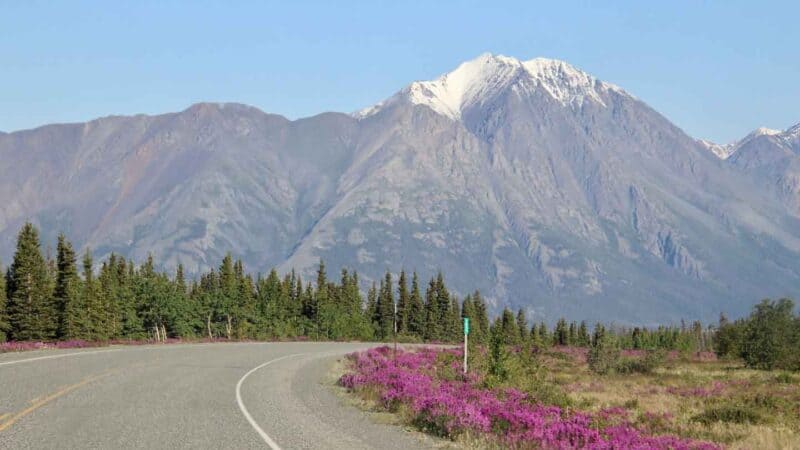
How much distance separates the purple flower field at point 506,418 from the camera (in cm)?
1736

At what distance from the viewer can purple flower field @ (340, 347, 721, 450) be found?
17.4 m

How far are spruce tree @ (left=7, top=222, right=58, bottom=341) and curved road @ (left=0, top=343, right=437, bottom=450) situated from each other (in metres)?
28.5

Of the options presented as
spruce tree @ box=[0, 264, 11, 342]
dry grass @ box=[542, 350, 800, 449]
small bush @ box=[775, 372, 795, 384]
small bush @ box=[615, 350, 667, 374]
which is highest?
spruce tree @ box=[0, 264, 11, 342]

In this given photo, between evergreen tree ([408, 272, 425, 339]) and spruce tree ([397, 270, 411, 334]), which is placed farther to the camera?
evergreen tree ([408, 272, 425, 339])

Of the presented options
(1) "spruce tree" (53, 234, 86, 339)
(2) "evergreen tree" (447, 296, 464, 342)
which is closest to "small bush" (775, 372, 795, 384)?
(1) "spruce tree" (53, 234, 86, 339)

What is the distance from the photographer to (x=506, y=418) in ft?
63.1

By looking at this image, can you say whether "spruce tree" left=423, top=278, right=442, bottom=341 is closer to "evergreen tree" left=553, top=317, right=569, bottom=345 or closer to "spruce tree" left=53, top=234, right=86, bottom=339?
"evergreen tree" left=553, top=317, right=569, bottom=345

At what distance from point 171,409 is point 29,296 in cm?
4515

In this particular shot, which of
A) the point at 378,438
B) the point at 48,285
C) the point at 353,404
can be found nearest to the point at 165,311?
the point at 48,285

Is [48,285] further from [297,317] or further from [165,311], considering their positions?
[297,317]

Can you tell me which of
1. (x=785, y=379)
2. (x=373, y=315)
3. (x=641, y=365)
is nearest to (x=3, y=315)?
(x=641, y=365)

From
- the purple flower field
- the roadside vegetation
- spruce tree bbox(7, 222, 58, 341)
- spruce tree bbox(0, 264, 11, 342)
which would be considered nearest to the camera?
the purple flower field

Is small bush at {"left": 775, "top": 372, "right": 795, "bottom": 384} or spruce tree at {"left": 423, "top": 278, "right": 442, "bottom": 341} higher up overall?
spruce tree at {"left": 423, "top": 278, "right": 442, "bottom": 341}

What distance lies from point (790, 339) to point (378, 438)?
40902 mm
